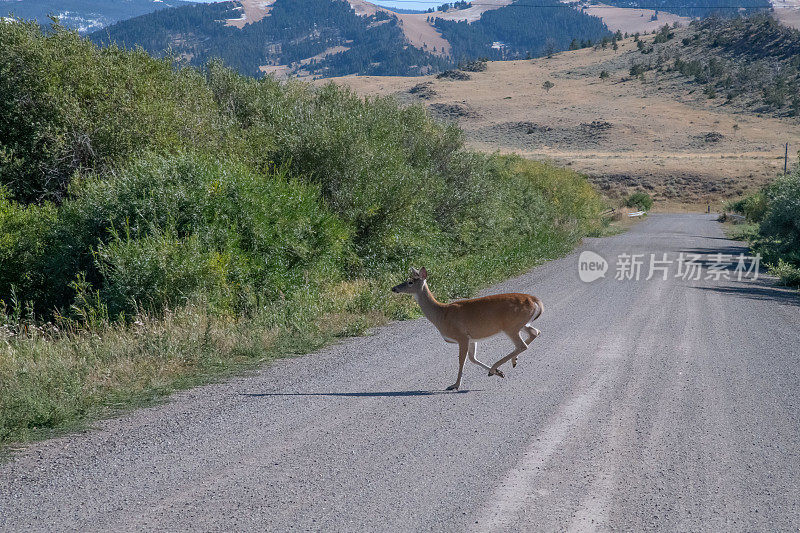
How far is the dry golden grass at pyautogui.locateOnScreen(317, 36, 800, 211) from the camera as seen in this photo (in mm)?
76312

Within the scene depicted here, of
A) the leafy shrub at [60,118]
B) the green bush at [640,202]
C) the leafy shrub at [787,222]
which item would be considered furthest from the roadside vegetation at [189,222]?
the green bush at [640,202]

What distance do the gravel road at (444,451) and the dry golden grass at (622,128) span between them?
5598 cm

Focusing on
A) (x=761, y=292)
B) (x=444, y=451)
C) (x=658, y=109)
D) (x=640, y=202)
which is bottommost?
(x=640, y=202)

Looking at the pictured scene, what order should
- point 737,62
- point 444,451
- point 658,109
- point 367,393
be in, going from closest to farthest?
1. point 444,451
2. point 367,393
3. point 658,109
4. point 737,62

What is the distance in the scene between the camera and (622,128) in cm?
10194

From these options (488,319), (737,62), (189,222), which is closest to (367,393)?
(488,319)

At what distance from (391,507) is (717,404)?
457 centimetres

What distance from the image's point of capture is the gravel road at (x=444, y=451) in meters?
4.93

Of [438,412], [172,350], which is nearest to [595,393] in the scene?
[438,412]

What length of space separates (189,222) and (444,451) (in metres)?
8.77

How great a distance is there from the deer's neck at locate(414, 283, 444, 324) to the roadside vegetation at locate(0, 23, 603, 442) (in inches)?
105

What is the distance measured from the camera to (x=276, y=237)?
589 inches

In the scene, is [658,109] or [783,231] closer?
[783,231]

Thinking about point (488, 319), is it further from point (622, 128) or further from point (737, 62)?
point (737, 62)
